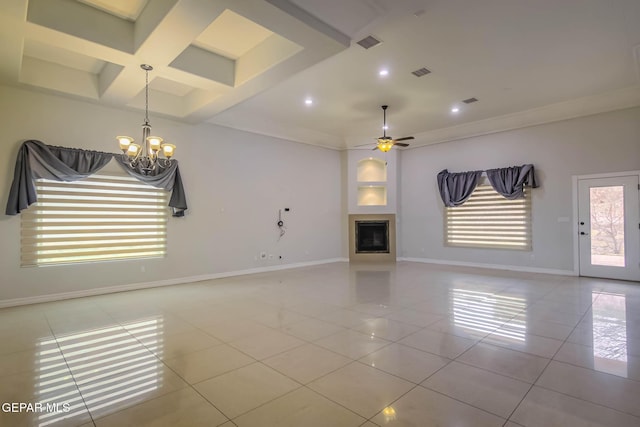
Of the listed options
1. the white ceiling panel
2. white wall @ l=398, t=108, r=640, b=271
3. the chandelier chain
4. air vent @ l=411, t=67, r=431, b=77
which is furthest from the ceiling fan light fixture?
the white ceiling panel

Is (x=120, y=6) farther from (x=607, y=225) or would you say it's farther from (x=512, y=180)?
(x=607, y=225)

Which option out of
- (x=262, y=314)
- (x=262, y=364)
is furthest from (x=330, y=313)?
(x=262, y=364)

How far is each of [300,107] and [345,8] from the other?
367 cm

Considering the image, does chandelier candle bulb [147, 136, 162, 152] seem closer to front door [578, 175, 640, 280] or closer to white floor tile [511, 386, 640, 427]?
white floor tile [511, 386, 640, 427]

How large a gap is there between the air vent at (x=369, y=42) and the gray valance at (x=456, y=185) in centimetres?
527

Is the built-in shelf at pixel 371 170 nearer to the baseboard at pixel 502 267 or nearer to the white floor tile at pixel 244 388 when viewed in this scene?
the baseboard at pixel 502 267

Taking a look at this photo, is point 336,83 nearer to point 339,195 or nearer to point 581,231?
point 339,195

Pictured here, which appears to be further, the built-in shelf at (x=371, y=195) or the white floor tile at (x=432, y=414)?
the built-in shelf at (x=371, y=195)

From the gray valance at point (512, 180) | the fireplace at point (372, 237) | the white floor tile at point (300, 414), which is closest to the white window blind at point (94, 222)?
the white floor tile at point (300, 414)

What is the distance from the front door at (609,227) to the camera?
21.1ft

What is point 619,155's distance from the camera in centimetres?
657

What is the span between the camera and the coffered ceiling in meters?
3.58

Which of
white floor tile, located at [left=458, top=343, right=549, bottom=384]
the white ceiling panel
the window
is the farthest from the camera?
the window

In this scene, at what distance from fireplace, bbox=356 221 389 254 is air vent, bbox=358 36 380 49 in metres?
5.87
